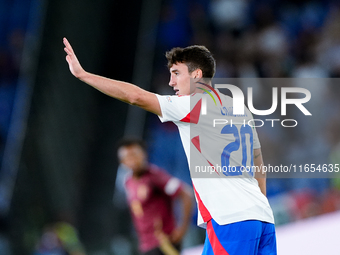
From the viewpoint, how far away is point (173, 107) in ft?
7.35

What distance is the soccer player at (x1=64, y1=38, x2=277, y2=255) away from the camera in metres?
2.23

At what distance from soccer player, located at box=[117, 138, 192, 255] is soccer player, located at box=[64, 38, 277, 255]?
8.41ft

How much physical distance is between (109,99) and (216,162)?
17.3ft

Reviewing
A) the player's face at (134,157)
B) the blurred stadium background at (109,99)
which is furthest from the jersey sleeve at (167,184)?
the blurred stadium background at (109,99)

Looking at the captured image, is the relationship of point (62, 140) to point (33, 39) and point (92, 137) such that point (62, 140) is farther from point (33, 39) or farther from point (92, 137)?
point (33, 39)

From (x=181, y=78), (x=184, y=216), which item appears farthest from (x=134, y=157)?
(x=181, y=78)

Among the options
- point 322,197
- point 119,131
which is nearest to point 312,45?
point 322,197

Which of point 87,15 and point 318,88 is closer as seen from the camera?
point 318,88

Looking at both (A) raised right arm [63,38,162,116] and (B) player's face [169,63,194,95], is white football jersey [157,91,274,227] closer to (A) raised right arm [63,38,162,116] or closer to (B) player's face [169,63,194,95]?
(A) raised right arm [63,38,162,116]

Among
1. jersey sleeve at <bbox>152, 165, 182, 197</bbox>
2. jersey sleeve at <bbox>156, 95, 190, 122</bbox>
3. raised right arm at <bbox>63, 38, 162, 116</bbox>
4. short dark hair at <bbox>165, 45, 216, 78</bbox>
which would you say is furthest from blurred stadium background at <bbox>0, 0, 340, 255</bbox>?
raised right arm at <bbox>63, 38, 162, 116</bbox>

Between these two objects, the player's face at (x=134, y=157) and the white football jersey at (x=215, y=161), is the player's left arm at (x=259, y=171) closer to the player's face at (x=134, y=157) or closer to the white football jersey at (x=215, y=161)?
the white football jersey at (x=215, y=161)

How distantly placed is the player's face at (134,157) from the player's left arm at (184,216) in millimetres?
617

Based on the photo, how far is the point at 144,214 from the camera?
16.8 ft

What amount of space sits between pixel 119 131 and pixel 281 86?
267 cm
